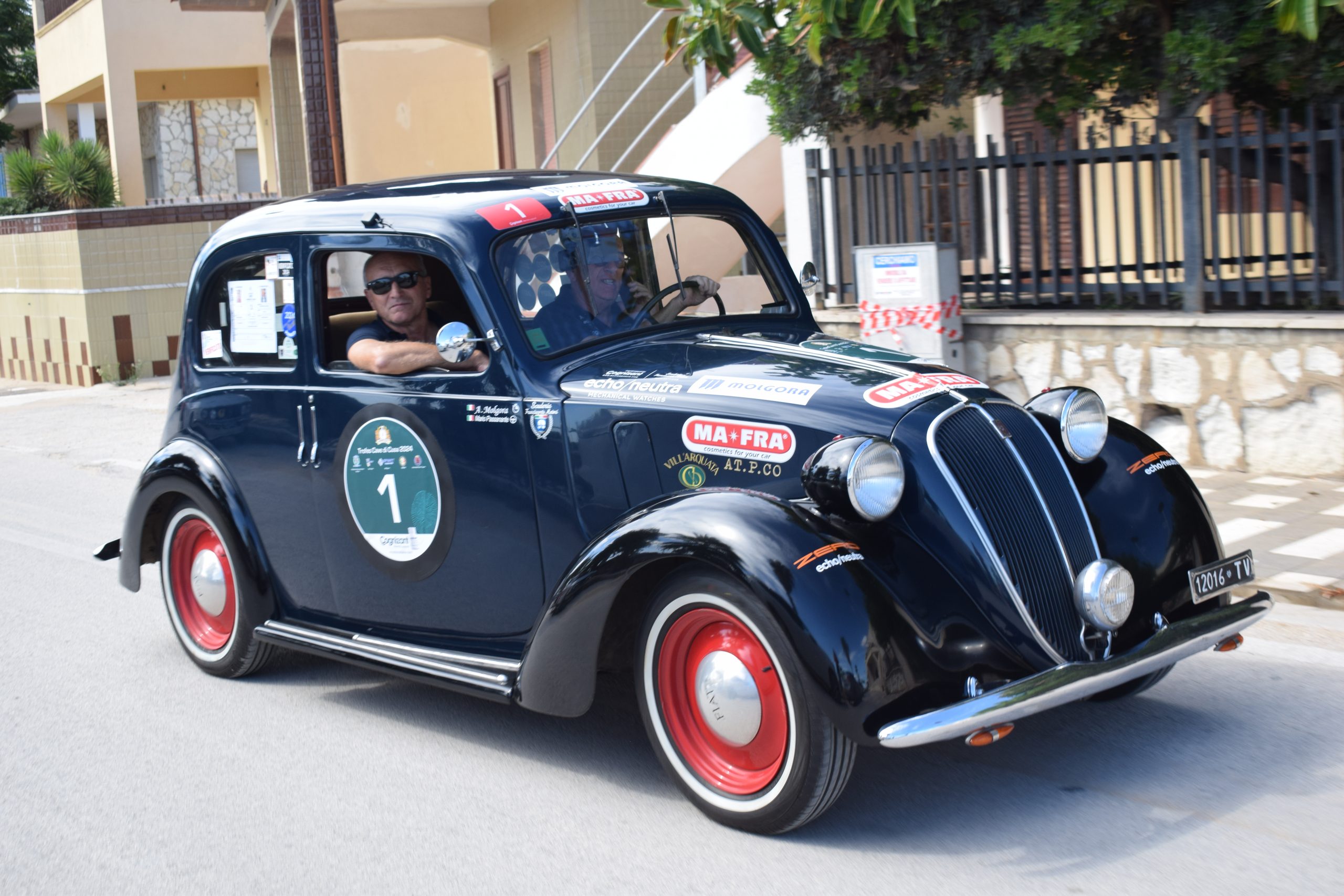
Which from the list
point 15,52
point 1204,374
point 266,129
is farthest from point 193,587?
point 15,52

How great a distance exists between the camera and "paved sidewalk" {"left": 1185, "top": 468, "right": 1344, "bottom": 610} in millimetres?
5457

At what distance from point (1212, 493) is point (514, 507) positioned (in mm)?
4194

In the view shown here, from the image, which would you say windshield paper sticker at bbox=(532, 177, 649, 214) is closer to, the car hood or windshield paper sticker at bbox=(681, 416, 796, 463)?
the car hood

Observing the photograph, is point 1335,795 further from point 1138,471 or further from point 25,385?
point 25,385

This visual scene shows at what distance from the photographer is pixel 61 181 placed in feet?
67.4

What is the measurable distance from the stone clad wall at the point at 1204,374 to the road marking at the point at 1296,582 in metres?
1.81

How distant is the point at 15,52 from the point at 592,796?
37.5m

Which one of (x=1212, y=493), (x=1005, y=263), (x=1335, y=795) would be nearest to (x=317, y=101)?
(x=1005, y=263)

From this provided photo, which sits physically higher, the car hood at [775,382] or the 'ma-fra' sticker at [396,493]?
the car hood at [775,382]

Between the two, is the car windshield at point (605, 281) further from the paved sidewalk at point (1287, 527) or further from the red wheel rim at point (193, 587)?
the paved sidewalk at point (1287, 527)

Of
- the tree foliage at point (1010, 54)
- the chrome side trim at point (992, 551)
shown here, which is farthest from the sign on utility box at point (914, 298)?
the chrome side trim at point (992, 551)

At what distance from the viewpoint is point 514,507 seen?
4348 millimetres

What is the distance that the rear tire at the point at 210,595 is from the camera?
5.25m

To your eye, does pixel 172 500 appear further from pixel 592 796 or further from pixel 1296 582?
pixel 1296 582
